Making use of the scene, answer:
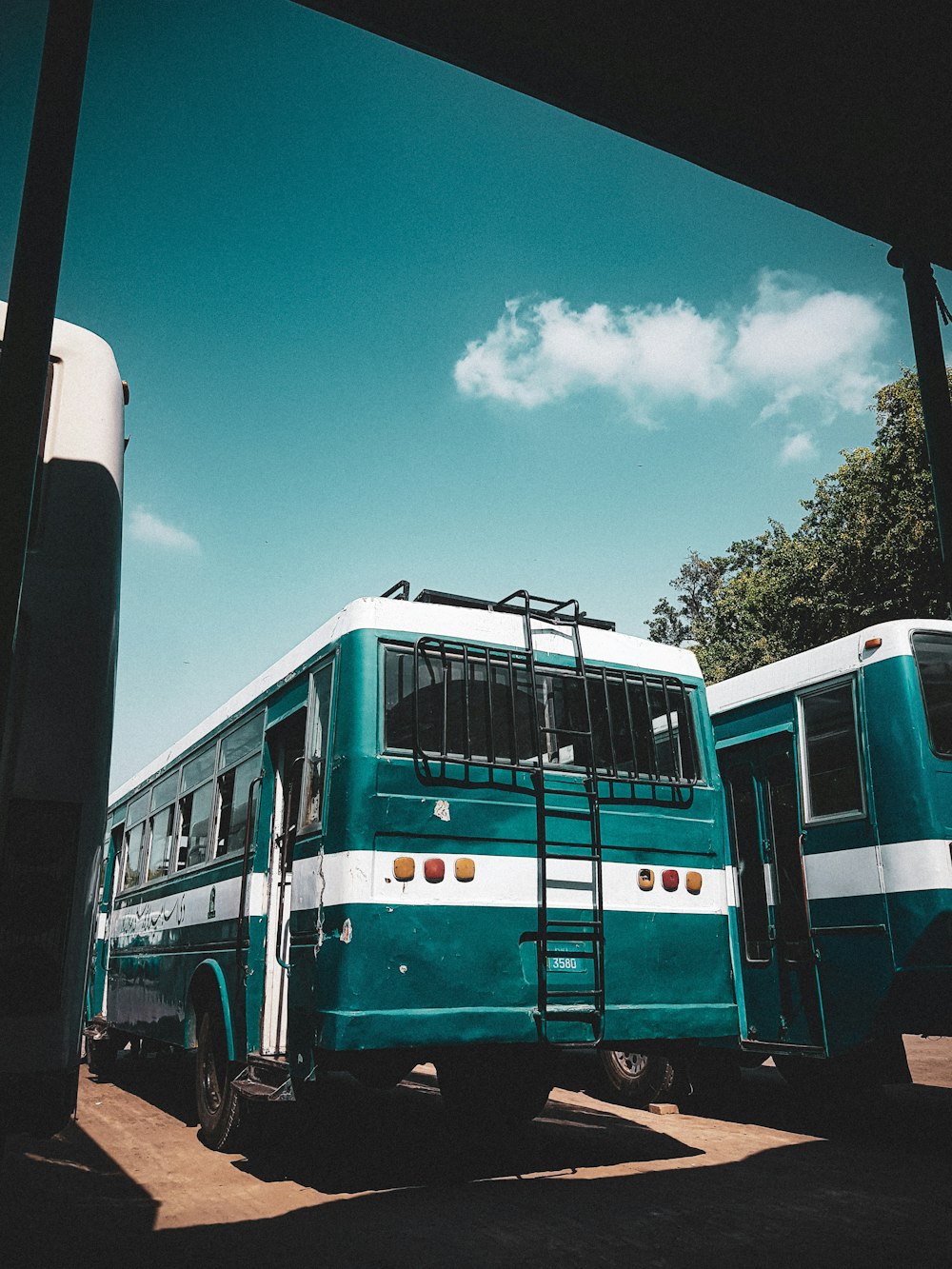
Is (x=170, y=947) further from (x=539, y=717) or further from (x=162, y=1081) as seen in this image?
(x=539, y=717)

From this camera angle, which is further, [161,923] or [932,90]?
[161,923]

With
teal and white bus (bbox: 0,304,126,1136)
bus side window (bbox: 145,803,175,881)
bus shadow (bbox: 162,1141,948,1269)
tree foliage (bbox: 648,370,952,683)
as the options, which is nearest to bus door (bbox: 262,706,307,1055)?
bus shadow (bbox: 162,1141,948,1269)

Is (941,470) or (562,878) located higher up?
(941,470)

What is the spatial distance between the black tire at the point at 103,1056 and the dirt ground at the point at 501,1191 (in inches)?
133

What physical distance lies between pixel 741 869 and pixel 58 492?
23.1ft

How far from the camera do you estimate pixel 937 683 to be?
751 cm

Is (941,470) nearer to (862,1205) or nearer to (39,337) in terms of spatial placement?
(39,337)

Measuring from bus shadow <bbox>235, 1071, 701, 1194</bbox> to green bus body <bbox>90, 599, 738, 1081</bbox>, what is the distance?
0.76 metres

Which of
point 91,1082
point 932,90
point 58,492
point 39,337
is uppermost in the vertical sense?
point 932,90

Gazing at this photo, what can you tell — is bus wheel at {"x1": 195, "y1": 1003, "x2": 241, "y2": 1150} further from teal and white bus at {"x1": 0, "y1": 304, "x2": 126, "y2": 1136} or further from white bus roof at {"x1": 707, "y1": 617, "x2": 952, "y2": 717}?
white bus roof at {"x1": 707, "y1": 617, "x2": 952, "y2": 717}

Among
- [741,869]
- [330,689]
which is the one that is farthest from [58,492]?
[741,869]

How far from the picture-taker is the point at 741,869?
927 centimetres

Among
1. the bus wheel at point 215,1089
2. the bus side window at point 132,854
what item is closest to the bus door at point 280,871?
the bus wheel at point 215,1089

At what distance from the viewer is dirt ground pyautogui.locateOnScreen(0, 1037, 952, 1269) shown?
15.8 ft
